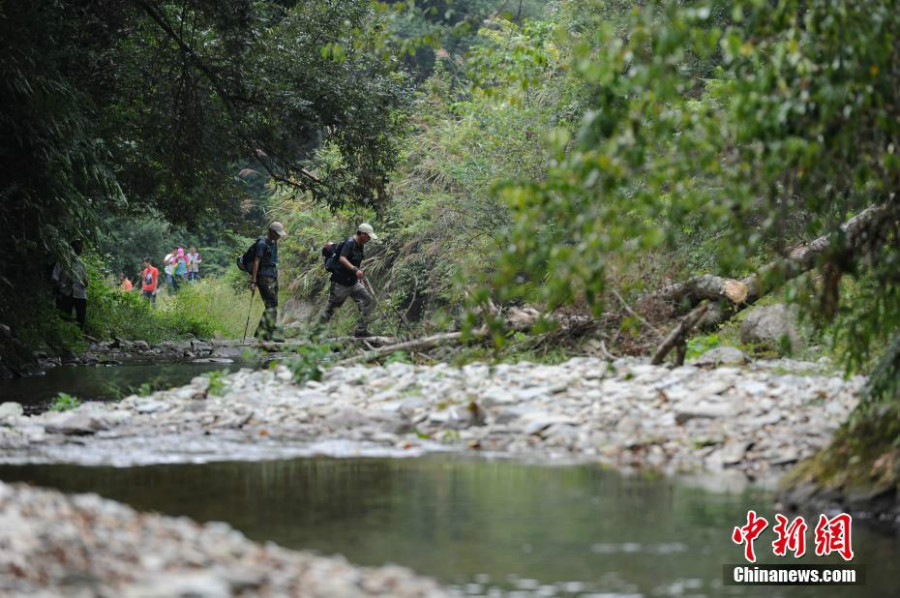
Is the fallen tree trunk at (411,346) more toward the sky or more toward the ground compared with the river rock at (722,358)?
more toward the sky

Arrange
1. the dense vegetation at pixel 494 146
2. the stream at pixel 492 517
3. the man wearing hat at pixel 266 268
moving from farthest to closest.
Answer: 1. the man wearing hat at pixel 266 268
2. the dense vegetation at pixel 494 146
3. the stream at pixel 492 517

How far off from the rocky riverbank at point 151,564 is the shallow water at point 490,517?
14.4 inches

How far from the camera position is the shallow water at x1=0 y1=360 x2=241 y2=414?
12312 mm

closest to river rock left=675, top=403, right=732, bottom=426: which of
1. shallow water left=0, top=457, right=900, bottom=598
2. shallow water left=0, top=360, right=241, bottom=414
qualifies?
shallow water left=0, top=457, right=900, bottom=598

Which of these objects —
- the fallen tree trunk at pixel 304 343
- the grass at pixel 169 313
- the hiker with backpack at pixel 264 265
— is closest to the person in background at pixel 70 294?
the grass at pixel 169 313

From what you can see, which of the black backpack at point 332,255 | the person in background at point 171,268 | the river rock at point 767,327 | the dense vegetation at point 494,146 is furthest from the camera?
the person in background at point 171,268

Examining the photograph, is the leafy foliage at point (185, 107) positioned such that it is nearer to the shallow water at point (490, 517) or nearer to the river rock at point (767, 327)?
the river rock at point (767, 327)

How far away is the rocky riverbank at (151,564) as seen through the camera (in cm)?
420

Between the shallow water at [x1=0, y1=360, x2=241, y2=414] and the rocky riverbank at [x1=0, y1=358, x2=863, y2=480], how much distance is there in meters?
1.44

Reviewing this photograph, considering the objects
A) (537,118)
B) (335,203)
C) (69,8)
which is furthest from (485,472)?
(537,118)

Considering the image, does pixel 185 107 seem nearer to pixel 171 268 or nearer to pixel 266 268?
pixel 266 268

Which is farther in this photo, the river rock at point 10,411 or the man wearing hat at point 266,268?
the man wearing hat at point 266,268

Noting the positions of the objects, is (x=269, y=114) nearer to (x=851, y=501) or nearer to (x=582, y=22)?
(x=582, y=22)

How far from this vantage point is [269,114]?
19578 millimetres
